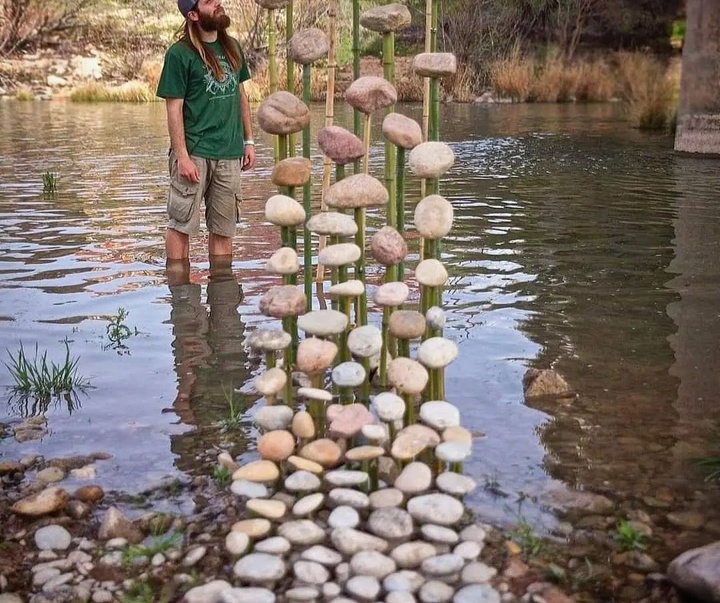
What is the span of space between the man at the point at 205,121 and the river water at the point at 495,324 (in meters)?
0.43

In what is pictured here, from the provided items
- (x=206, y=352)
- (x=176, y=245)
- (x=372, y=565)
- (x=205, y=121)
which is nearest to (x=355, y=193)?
(x=372, y=565)

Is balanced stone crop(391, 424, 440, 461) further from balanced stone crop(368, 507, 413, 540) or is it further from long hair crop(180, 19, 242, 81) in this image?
long hair crop(180, 19, 242, 81)

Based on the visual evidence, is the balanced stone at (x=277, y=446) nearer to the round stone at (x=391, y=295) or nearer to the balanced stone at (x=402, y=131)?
the round stone at (x=391, y=295)

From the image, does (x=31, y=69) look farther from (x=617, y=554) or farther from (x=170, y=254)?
(x=617, y=554)

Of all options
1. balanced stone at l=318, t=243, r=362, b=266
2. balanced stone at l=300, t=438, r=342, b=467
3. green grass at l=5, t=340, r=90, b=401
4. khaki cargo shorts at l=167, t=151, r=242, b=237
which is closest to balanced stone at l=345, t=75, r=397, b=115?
balanced stone at l=318, t=243, r=362, b=266

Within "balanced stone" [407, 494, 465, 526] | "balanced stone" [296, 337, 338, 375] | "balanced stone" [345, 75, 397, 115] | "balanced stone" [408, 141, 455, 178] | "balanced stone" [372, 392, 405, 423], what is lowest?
"balanced stone" [407, 494, 465, 526]

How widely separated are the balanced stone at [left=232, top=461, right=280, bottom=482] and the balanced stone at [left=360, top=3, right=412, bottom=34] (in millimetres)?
1608

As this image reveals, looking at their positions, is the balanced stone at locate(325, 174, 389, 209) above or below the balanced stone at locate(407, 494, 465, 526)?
above

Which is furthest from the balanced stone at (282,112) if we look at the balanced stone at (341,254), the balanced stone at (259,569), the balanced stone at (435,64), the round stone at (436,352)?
the balanced stone at (259,569)

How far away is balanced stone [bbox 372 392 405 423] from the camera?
2664mm

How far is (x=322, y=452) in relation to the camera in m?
2.75

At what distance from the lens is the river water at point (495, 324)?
309 centimetres

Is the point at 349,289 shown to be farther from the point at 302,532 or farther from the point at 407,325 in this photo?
the point at 302,532

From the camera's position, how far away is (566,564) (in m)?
2.44
